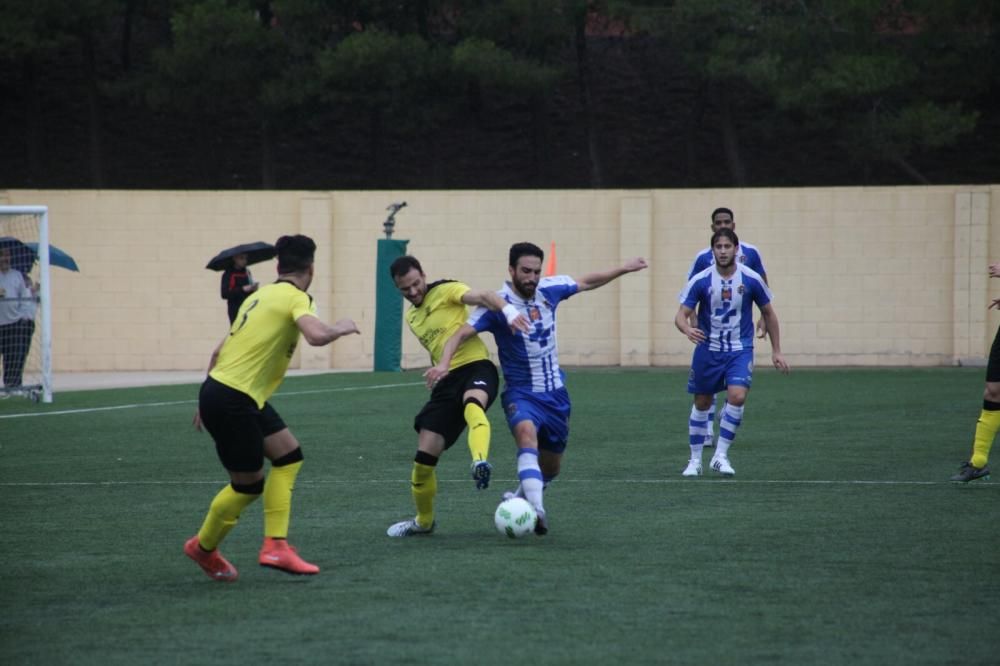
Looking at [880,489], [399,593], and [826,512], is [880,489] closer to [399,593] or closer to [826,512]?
[826,512]

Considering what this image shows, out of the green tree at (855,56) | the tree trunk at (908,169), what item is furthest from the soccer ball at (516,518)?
the tree trunk at (908,169)

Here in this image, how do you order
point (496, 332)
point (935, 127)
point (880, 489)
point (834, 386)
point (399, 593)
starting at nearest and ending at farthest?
point (399, 593)
point (496, 332)
point (880, 489)
point (834, 386)
point (935, 127)

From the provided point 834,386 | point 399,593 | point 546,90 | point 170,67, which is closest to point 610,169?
point 546,90

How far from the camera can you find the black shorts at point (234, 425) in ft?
22.8

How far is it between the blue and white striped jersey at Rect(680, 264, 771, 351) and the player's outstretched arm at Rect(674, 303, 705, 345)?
0.07 metres

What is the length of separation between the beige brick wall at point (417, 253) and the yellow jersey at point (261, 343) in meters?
16.9

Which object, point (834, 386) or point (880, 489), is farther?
point (834, 386)

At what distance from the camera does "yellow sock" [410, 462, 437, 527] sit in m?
8.28

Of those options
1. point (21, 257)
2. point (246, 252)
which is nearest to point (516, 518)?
point (246, 252)

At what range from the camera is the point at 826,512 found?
897cm

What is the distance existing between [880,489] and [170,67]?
2280 centimetres

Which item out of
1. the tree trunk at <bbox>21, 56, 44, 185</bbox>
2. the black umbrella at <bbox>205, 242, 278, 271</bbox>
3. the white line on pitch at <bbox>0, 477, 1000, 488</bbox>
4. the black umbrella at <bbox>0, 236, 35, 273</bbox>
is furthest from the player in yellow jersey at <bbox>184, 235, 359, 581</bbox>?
the tree trunk at <bbox>21, 56, 44, 185</bbox>

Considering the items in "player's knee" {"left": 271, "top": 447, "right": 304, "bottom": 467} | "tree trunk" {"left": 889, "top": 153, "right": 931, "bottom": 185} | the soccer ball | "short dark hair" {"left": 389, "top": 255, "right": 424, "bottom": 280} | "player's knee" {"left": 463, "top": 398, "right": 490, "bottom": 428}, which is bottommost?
the soccer ball

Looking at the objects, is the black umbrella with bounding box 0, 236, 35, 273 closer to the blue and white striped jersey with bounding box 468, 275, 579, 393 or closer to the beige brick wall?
the beige brick wall
